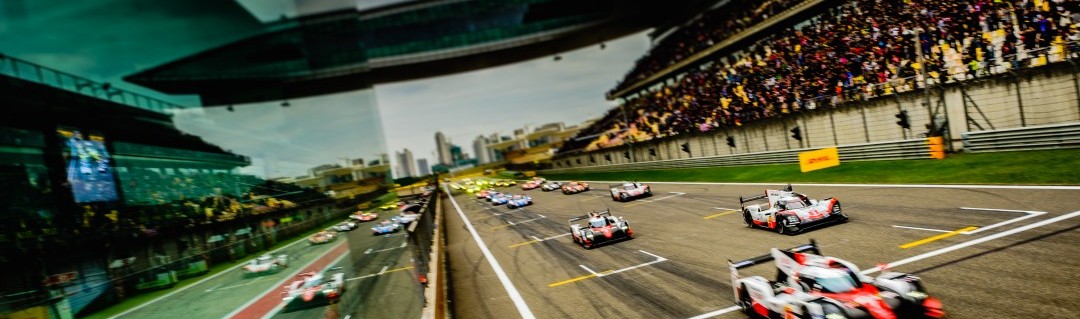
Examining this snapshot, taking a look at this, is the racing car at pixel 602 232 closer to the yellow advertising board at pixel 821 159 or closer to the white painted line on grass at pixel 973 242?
the white painted line on grass at pixel 973 242

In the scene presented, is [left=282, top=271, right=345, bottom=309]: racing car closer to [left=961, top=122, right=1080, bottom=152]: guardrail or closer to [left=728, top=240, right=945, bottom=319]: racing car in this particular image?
[left=728, top=240, right=945, bottom=319]: racing car

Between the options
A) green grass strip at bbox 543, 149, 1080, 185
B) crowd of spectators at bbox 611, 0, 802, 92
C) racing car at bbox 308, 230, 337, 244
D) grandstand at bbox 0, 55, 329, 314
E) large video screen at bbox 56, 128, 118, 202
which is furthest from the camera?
crowd of spectators at bbox 611, 0, 802, 92

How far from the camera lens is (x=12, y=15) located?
173cm

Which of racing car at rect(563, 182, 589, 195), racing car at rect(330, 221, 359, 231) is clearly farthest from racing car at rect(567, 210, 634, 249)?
racing car at rect(563, 182, 589, 195)

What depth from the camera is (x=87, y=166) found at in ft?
9.56

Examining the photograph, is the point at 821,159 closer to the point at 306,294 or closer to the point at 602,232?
the point at 602,232

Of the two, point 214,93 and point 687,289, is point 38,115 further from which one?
point 687,289

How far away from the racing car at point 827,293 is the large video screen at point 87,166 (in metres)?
7.39

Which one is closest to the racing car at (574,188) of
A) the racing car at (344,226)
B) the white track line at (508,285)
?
the white track line at (508,285)

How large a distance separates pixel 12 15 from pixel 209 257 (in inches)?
104

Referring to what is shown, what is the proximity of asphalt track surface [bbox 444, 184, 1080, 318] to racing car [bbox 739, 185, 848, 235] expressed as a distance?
288 millimetres

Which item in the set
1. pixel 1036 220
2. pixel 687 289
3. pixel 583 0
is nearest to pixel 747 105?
pixel 583 0

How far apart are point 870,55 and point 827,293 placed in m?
25.9

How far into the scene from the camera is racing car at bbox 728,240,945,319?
689 cm
